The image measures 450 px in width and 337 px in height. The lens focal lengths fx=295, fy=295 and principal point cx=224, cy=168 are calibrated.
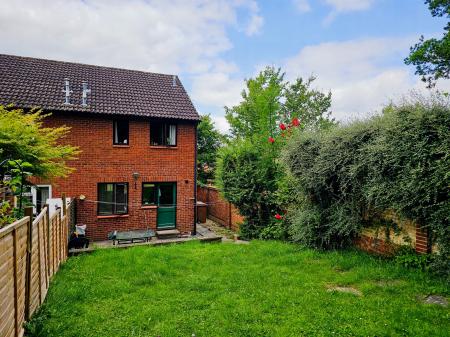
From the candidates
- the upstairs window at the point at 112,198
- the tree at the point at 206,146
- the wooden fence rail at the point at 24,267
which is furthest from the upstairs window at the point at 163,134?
the tree at the point at 206,146

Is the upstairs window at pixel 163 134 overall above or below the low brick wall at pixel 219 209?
above

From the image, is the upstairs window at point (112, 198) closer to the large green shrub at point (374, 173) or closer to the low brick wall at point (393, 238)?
the large green shrub at point (374, 173)

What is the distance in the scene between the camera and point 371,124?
717 centimetres

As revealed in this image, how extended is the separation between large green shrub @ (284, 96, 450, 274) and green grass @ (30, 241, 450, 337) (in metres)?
0.99

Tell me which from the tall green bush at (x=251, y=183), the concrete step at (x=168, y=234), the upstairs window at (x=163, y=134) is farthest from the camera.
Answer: the upstairs window at (x=163, y=134)

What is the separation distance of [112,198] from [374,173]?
409 inches

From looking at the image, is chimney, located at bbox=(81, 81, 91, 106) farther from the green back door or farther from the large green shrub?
the large green shrub

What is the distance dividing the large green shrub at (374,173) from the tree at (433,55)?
10629 mm

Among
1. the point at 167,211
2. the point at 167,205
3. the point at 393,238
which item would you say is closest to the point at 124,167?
the point at 167,205

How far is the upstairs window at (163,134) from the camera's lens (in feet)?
44.3

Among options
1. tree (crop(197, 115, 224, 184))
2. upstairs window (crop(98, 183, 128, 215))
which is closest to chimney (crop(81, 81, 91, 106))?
upstairs window (crop(98, 183, 128, 215))

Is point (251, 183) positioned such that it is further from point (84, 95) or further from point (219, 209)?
point (84, 95)

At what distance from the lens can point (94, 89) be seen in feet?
44.6

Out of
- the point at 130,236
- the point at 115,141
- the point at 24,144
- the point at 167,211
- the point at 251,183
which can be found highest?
the point at 115,141
